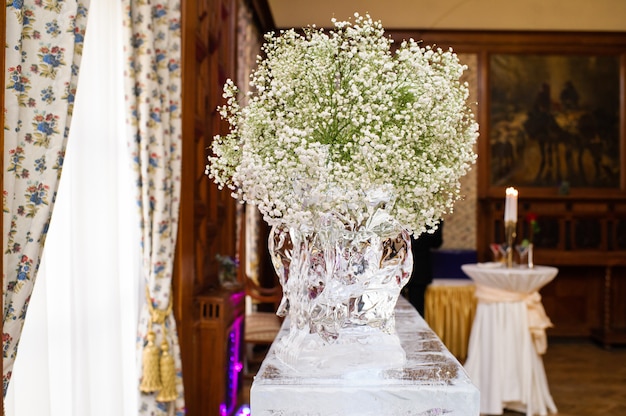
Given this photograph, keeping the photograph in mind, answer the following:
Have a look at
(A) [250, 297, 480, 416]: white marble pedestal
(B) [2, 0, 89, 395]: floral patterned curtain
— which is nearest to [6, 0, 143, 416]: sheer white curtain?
(B) [2, 0, 89, 395]: floral patterned curtain

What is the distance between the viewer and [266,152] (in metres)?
1.66

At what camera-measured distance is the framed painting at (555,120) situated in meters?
9.03

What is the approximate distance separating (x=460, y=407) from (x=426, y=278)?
15.4 ft

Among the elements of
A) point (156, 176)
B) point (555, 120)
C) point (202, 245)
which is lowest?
point (202, 245)

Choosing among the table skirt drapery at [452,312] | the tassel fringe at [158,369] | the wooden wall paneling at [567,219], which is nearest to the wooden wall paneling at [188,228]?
the tassel fringe at [158,369]

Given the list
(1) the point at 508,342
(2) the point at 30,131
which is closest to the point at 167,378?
(2) the point at 30,131

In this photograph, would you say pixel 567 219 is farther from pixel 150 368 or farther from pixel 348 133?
pixel 348 133

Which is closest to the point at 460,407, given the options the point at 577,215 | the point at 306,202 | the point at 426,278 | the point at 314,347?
the point at 314,347

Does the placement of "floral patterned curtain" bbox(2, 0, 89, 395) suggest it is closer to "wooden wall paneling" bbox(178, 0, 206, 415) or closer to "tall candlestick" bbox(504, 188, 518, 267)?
"wooden wall paneling" bbox(178, 0, 206, 415)

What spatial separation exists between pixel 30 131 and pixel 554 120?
813 cm

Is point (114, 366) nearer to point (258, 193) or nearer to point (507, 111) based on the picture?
point (258, 193)

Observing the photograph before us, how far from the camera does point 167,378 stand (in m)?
3.56

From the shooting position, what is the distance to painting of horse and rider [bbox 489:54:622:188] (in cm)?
904

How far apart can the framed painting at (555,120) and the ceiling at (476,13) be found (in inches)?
16.9
